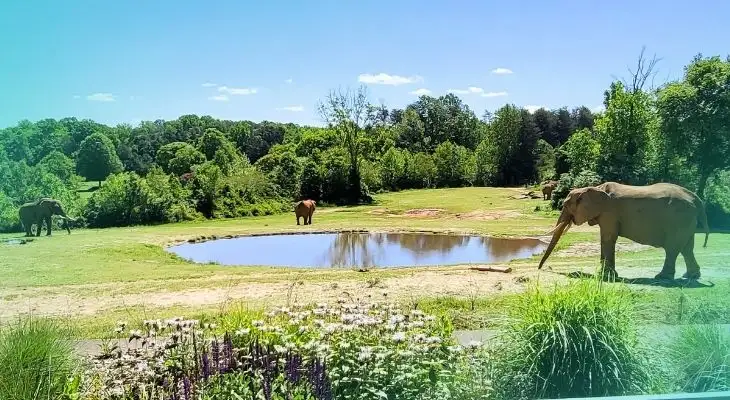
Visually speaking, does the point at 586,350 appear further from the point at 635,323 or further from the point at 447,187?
the point at 447,187

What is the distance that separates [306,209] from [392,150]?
4.75 m

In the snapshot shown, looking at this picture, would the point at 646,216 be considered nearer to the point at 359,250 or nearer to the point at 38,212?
the point at 359,250

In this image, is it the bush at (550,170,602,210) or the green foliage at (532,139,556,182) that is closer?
the bush at (550,170,602,210)

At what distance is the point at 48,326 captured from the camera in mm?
5016

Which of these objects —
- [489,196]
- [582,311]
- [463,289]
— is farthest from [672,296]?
[489,196]

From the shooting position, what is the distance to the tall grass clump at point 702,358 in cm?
475

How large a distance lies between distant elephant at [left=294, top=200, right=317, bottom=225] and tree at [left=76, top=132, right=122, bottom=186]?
7701 mm

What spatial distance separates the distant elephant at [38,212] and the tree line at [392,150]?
0.86ft

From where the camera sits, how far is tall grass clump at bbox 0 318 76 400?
4.25 m

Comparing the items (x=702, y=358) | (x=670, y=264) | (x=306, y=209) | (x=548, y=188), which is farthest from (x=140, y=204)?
(x=702, y=358)

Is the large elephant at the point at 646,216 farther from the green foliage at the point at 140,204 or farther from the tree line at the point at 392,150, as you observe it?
the green foliage at the point at 140,204

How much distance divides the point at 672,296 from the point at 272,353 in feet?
19.1

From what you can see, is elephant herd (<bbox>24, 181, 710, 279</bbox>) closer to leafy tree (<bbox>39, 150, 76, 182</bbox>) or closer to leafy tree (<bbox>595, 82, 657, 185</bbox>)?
leafy tree (<bbox>595, 82, 657, 185</bbox>)

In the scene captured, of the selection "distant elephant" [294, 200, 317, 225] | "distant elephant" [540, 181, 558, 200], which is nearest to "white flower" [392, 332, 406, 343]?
"distant elephant" [540, 181, 558, 200]
